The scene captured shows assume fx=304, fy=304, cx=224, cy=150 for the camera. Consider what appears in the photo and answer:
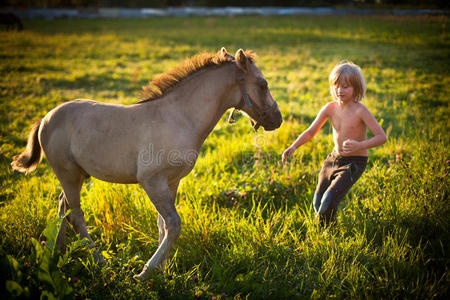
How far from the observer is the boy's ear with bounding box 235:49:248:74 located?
2596mm

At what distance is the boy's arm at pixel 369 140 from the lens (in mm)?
3010

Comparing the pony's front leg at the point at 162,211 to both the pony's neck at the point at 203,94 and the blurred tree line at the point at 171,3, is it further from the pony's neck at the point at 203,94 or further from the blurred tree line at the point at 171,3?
the blurred tree line at the point at 171,3

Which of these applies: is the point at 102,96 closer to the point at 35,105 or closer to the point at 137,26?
the point at 35,105

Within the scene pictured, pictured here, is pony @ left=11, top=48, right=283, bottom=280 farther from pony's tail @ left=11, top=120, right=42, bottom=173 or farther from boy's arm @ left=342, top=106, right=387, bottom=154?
boy's arm @ left=342, top=106, right=387, bottom=154

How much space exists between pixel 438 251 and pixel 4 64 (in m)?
13.1

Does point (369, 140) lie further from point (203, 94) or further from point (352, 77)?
point (203, 94)

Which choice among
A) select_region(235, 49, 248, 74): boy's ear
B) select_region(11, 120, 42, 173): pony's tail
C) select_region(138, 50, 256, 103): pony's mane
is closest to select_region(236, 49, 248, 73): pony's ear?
select_region(235, 49, 248, 74): boy's ear

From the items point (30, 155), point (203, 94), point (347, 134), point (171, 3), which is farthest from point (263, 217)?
point (171, 3)

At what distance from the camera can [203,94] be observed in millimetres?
2740

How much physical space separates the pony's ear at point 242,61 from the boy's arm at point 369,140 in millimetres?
1254

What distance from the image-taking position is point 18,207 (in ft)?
11.4

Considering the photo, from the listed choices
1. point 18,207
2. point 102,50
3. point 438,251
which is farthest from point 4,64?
point 438,251

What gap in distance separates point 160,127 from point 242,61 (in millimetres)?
916

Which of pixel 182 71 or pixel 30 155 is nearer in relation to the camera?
pixel 182 71
